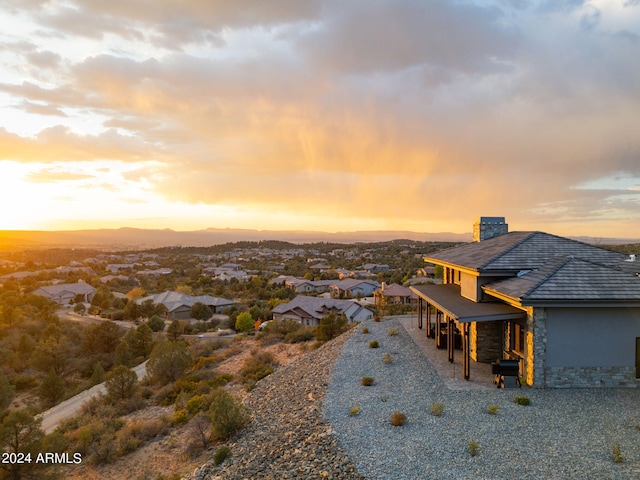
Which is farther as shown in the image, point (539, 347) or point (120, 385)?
point (120, 385)

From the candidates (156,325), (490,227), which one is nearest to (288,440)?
(490,227)

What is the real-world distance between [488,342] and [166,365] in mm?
16808

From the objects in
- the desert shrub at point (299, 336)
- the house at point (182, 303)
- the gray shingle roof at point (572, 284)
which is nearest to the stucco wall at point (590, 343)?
the gray shingle roof at point (572, 284)

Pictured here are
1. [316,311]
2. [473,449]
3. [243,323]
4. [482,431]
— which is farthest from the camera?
[316,311]

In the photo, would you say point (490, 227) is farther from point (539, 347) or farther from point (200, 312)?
point (200, 312)

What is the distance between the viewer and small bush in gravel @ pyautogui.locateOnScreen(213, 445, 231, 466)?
1149 centimetres

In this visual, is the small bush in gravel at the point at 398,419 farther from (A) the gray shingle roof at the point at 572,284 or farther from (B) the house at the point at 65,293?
(B) the house at the point at 65,293

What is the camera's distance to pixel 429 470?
27.3 feet

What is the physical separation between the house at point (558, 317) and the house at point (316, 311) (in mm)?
24226

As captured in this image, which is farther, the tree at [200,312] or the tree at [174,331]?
the tree at [200,312]

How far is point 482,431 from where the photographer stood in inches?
386

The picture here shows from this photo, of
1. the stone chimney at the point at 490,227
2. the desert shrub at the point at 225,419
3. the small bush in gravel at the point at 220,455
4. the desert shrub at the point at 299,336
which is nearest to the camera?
the small bush in gravel at the point at 220,455

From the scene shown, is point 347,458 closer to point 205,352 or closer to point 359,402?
point 359,402

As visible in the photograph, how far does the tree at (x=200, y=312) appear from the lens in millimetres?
45531
